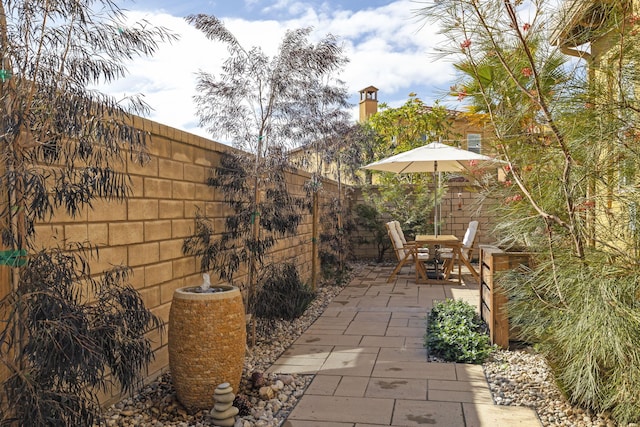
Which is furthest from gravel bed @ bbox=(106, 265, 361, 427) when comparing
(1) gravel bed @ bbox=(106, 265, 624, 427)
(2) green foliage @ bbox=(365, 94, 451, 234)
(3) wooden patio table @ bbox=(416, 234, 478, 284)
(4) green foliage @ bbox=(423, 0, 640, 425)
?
(2) green foliage @ bbox=(365, 94, 451, 234)

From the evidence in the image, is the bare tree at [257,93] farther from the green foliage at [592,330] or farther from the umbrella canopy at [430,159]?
the umbrella canopy at [430,159]

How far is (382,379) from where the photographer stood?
12.3 feet

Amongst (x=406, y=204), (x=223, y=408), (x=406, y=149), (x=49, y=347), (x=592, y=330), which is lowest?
(x=223, y=408)

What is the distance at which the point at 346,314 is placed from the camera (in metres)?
6.02

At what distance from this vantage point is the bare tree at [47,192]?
6.10 ft

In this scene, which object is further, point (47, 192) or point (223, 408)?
point (223, 408)

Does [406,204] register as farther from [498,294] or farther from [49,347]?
[49,347]

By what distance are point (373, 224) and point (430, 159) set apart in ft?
9.95

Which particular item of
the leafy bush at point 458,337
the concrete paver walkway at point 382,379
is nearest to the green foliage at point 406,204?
the concrete paver walkway at point 382,379

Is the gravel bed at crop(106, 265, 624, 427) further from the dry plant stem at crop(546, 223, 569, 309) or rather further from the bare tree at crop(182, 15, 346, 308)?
the bare tree at crop(182, 15, 346, 308)

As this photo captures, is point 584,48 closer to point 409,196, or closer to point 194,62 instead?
point 194,62

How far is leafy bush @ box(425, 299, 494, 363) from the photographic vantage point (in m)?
4.15

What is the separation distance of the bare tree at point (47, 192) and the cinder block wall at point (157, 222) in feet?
1.97

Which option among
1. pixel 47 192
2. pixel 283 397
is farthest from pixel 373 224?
pixel 47 192
